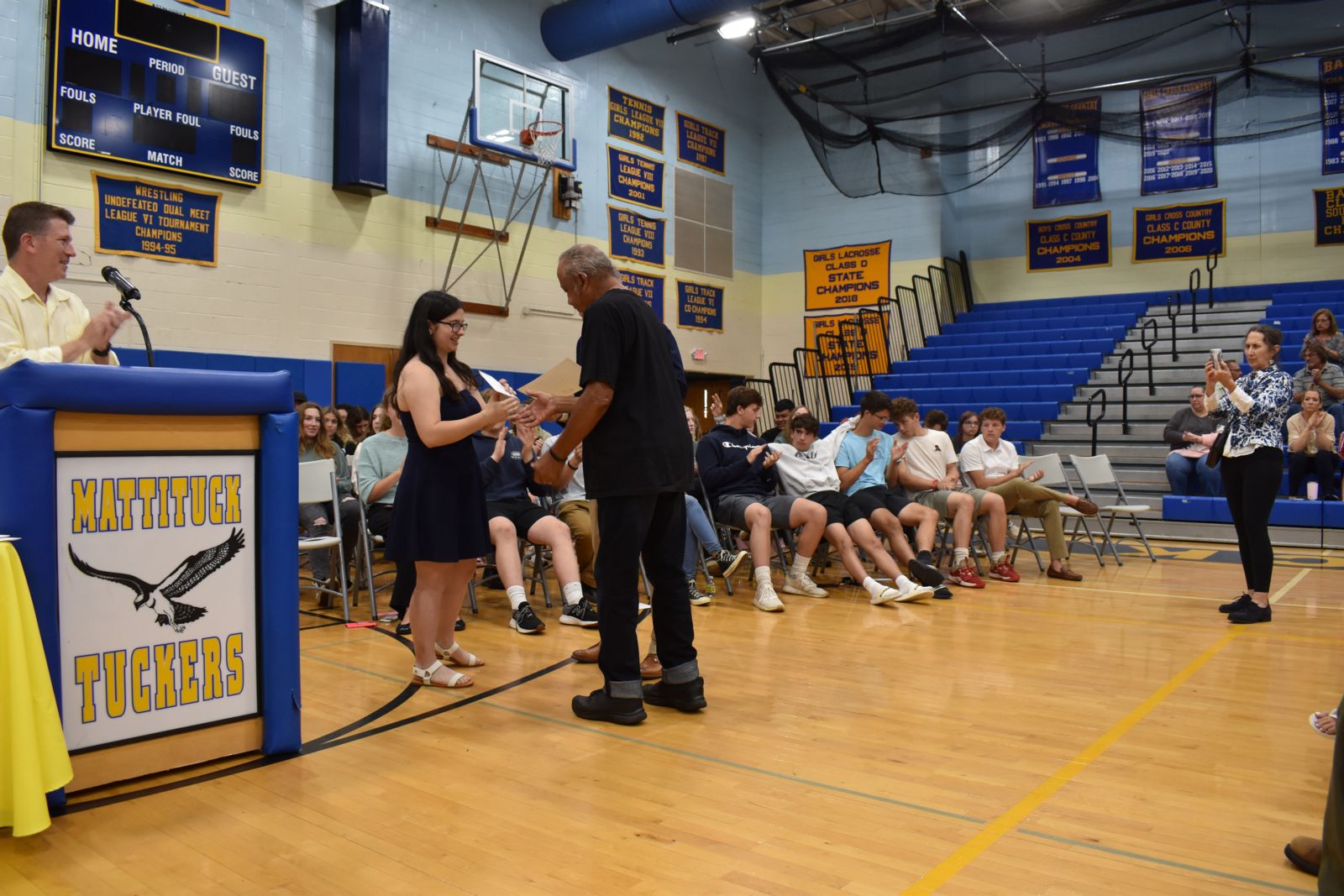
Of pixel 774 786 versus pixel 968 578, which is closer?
pixel 774 786

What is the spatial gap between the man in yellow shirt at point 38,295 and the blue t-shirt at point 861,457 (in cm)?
426

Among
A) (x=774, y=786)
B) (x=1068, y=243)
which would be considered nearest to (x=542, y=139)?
(x=1068, y=243)

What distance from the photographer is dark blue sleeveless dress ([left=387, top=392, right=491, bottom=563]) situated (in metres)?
3.25

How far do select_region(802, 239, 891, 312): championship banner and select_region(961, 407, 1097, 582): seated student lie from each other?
7386mm

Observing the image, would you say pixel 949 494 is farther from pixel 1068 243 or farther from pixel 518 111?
pixel 1068 243

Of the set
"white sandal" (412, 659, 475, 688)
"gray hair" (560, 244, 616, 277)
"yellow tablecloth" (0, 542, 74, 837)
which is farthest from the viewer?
"white sandal" (412, 659, 475, 688)

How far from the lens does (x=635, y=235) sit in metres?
12.3

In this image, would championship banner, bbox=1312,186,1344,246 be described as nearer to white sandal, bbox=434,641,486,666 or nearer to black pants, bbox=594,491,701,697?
black pants, bbox=594,491,701,697

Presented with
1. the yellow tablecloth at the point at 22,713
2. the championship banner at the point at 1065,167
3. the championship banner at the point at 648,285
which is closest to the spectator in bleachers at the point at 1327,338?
the championship banner at the point at 1065,167

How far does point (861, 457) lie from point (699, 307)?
304 inches

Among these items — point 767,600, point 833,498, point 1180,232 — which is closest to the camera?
point 767,600

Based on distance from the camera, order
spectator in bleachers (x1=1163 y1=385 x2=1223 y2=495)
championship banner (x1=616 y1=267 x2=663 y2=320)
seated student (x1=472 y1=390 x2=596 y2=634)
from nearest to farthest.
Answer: seated student (x1=472 y1=390 x2=596 y2=634)
spectator in bleachers (x1=1163 y1=385 x2=1223 y2=495)
championship banner (x1=616 y1=267 x2=663 y2=320)

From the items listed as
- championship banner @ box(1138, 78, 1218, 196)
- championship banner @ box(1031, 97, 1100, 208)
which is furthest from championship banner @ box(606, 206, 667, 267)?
championship banner @ box(1138, 78, 1218, 196)

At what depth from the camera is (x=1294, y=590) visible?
5785 millimetres
